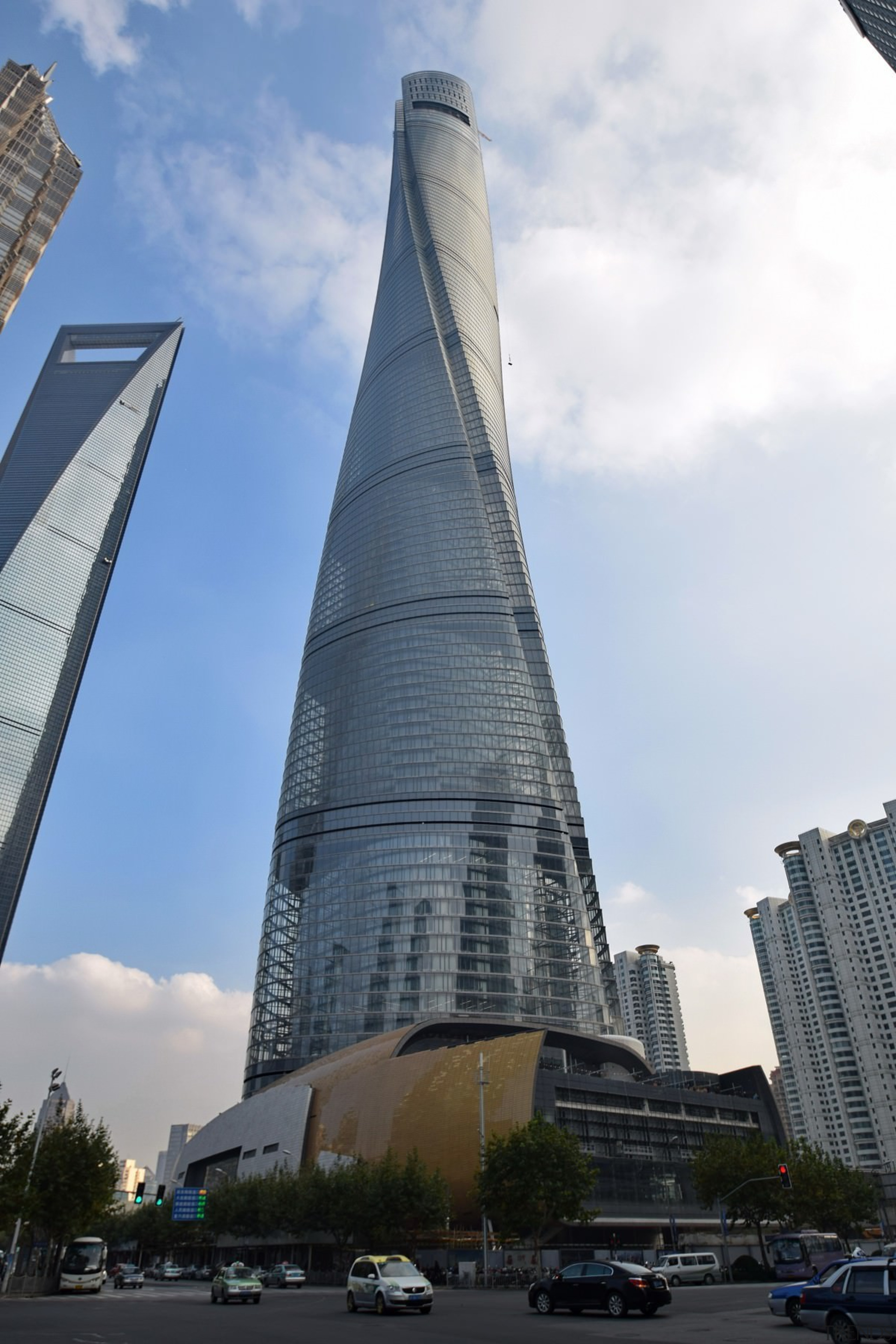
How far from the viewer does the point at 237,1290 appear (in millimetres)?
37281

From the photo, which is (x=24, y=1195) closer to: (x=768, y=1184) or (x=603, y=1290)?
(x=603, y=1290)

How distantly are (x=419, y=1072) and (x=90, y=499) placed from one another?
490ft

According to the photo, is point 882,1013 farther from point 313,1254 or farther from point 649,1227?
point 313,1254

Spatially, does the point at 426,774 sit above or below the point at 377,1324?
above

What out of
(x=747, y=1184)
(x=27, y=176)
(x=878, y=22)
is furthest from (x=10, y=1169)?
(x=27, y=176)

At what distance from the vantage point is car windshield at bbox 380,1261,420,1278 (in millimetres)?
27156

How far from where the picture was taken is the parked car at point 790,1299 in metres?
21.4

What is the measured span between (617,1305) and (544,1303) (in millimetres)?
3351

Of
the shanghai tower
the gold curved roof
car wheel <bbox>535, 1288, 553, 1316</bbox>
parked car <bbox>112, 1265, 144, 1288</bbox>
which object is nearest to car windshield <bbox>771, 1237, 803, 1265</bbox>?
car wheel <bbox>535, 1288, 553, 1316</bbox>

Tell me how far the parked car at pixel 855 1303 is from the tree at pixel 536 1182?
36109mm

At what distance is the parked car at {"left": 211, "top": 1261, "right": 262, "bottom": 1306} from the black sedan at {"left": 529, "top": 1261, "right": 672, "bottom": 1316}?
15.8m

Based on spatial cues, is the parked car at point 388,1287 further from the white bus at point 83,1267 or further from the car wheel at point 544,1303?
the white bus at point 83,1267

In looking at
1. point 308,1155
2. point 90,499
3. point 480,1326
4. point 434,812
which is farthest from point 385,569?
point 480,1326

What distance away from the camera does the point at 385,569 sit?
16138cm
